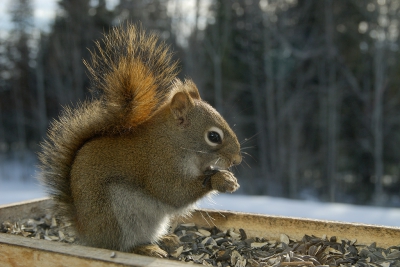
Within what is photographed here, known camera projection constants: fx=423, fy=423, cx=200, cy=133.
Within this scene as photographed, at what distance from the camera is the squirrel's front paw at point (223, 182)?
185 cm

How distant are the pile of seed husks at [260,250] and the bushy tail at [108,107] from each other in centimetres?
28

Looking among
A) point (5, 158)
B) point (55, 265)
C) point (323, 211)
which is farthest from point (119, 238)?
point (5, 158)

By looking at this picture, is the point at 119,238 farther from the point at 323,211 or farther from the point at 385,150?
the point at 385,150

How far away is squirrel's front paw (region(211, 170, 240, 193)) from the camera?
185 cm

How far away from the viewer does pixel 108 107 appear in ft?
5.90

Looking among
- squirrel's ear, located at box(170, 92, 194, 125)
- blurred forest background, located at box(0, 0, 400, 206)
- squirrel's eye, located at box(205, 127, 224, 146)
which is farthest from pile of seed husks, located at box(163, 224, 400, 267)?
blurred forest background, located at box(0, 0, 400, 206)

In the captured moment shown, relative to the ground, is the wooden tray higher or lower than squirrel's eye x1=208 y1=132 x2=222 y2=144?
lower

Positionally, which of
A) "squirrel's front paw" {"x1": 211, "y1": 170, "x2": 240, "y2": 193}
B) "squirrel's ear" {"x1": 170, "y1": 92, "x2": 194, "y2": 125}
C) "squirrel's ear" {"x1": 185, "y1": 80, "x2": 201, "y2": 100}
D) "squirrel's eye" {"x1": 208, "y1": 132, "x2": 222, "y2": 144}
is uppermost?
"squirrel's ear" {"x1": 185, "y1": 80, "x2": 201, "y2": 100}

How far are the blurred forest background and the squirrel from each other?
8551mm

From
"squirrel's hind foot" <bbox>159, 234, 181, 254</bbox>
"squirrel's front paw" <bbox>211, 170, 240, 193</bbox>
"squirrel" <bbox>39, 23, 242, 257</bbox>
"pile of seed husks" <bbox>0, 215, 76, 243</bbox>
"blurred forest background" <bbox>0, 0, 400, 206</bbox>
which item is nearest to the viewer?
"squirrel" <bbox>39, 23, 242, 257</bbox>

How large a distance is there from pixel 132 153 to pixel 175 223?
74 centimetres

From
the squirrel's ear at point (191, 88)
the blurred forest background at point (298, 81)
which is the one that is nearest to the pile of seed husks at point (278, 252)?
the squirrel's ear at point (191, 88)

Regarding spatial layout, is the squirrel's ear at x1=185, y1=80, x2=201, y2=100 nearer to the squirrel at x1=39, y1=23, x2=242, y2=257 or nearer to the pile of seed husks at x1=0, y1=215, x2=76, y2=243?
the squirrel at x1=39, y1=23, x2=242, y2=257

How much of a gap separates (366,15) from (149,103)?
1014 centimetres
